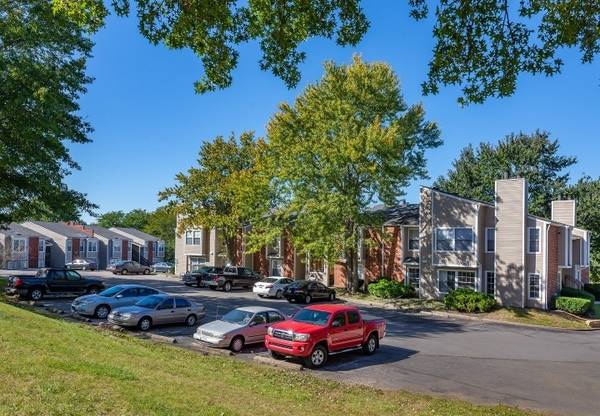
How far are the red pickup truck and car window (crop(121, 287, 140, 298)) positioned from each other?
10871 millimetres

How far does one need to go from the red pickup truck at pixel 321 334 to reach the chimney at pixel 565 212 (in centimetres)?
3279

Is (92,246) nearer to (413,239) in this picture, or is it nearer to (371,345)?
(413,239)

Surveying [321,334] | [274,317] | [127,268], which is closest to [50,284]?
[274,317]

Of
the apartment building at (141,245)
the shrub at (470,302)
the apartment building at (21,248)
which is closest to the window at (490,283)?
the shrub at (470,302)

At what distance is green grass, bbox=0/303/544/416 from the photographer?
7582 mm

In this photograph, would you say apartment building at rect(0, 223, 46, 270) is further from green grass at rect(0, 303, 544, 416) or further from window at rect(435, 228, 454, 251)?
green grass at rect(0, 303, 544, 416)

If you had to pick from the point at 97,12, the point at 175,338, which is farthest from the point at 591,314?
the point at 97,12

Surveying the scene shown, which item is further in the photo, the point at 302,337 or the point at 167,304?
the point at 167,304

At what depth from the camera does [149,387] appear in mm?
8906

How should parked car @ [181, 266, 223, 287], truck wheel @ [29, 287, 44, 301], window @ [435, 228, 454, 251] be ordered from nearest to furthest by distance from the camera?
truck wheel @ [29, 287, 44, 301], window @ [435, 228, 454, 251], parked car @ [181, 266, 223, 287]

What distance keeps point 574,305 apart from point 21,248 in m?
68.2

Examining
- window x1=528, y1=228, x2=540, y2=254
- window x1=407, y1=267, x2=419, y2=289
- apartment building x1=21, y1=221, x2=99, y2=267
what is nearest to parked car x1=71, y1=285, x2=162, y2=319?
window x1=407, y1=267, x2=419, y2=289

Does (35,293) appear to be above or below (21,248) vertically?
below

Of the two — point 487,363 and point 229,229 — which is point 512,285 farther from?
point 229,229
